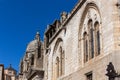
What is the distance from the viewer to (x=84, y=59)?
21422 millimetres

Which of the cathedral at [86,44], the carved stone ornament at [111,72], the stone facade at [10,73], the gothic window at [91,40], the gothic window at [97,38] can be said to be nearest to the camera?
the carved stone ornament at [111,72]

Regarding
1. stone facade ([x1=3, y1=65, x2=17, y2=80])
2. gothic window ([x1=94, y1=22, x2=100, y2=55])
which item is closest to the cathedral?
gothic window ([x1=94, y1=22, x2=100, y2=55])

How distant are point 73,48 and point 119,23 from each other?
21.1ft

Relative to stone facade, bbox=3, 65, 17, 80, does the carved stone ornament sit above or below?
below

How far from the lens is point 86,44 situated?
2156cm

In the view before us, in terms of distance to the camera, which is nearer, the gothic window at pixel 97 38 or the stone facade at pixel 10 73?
the gothic window at pixel 97 38

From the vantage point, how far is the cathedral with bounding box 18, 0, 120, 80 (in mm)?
17375

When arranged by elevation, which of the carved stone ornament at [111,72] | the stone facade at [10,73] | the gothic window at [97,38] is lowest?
the carved stone ornament at [111,72]

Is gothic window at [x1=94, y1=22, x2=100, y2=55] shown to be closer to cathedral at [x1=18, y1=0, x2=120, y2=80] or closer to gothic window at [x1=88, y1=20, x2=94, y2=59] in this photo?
cathedral at [x1=18, y1=0, x2=120, y2=80]

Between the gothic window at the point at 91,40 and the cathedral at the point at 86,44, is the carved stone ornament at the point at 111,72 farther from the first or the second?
the gothic window at the point at 91,40

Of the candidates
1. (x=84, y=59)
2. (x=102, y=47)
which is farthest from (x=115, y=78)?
(x=84, y=59)

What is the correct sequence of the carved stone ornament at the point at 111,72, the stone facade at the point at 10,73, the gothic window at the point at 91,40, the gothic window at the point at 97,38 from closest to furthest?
the carved stone ornament at the point at 111,72, the gothic window at the point at 97,38, the gothic window at the point at 91,40, the stone facade at the point at 10,73

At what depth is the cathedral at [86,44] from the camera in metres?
17.4


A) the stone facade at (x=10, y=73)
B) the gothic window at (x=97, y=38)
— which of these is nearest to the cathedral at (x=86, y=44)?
the gothic window at (x=97, y=38)
